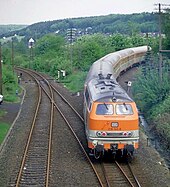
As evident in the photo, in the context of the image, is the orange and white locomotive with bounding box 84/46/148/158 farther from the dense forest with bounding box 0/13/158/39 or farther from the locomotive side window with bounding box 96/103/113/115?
the dense forest with bounding box 0/13/158/39

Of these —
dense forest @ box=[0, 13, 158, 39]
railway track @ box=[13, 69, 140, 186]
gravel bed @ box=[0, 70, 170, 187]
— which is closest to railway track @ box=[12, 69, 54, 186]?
railway track @ box=[13, 69, 140, 186]

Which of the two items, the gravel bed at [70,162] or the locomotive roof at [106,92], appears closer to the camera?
the gravel bed at [70,162]

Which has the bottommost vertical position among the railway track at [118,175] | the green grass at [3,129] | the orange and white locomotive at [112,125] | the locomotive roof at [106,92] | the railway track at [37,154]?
the railway track at [118,175]

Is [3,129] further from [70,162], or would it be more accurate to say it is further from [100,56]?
[100,56]

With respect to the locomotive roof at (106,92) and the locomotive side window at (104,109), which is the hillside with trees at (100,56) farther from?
the locomotive side window at (104,109)

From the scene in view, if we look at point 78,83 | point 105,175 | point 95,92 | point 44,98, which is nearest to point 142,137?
point 95,92

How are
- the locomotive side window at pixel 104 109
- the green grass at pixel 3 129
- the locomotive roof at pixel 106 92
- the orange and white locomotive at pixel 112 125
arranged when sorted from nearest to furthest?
1. the orange and white locomotive at pixel 112 125
2. the locomotive side window at pixel 104 109
3. the locomotive roof at pixel 106 92
4. the green grass at pixel 3 129

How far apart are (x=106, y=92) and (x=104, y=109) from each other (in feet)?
3.44

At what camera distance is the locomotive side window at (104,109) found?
17391mm

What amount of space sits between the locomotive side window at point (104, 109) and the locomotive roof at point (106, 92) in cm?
21

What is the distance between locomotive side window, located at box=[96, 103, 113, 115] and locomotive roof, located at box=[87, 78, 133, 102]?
21 centimetres

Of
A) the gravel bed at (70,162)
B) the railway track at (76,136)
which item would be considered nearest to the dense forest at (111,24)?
the railway track at (76,136)

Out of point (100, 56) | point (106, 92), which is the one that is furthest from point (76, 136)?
point (100, 56)

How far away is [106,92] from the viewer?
60.0 ft
